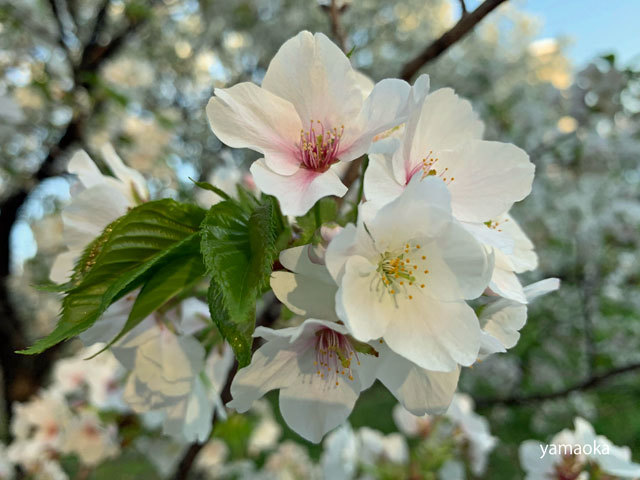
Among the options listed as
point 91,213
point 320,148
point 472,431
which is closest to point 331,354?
point 320,148

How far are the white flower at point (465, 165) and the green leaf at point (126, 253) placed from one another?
26 centimetres

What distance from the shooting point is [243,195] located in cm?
66

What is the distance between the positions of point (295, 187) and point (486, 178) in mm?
227

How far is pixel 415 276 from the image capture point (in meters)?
0.52

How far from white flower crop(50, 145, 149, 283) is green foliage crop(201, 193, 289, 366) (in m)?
0.20

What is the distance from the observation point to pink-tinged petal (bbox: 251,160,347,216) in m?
0.47

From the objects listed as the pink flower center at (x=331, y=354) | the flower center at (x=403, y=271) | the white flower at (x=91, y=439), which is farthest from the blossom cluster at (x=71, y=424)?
the flower center at (x=403, y=271)

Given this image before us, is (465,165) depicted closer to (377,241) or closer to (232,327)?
(377,241)

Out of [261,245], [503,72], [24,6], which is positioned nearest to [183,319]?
[261,245]

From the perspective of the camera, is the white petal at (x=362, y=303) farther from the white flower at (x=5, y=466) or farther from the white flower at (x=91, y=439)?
the white flower at (x=5, y=466)

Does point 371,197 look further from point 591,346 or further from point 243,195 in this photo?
point 591,346

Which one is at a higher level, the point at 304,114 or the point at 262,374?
the point at 304,114

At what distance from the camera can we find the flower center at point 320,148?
1.81 feet

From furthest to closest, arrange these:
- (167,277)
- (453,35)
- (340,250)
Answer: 1. (453,35)
2. (167,277)
3. (340,250)
